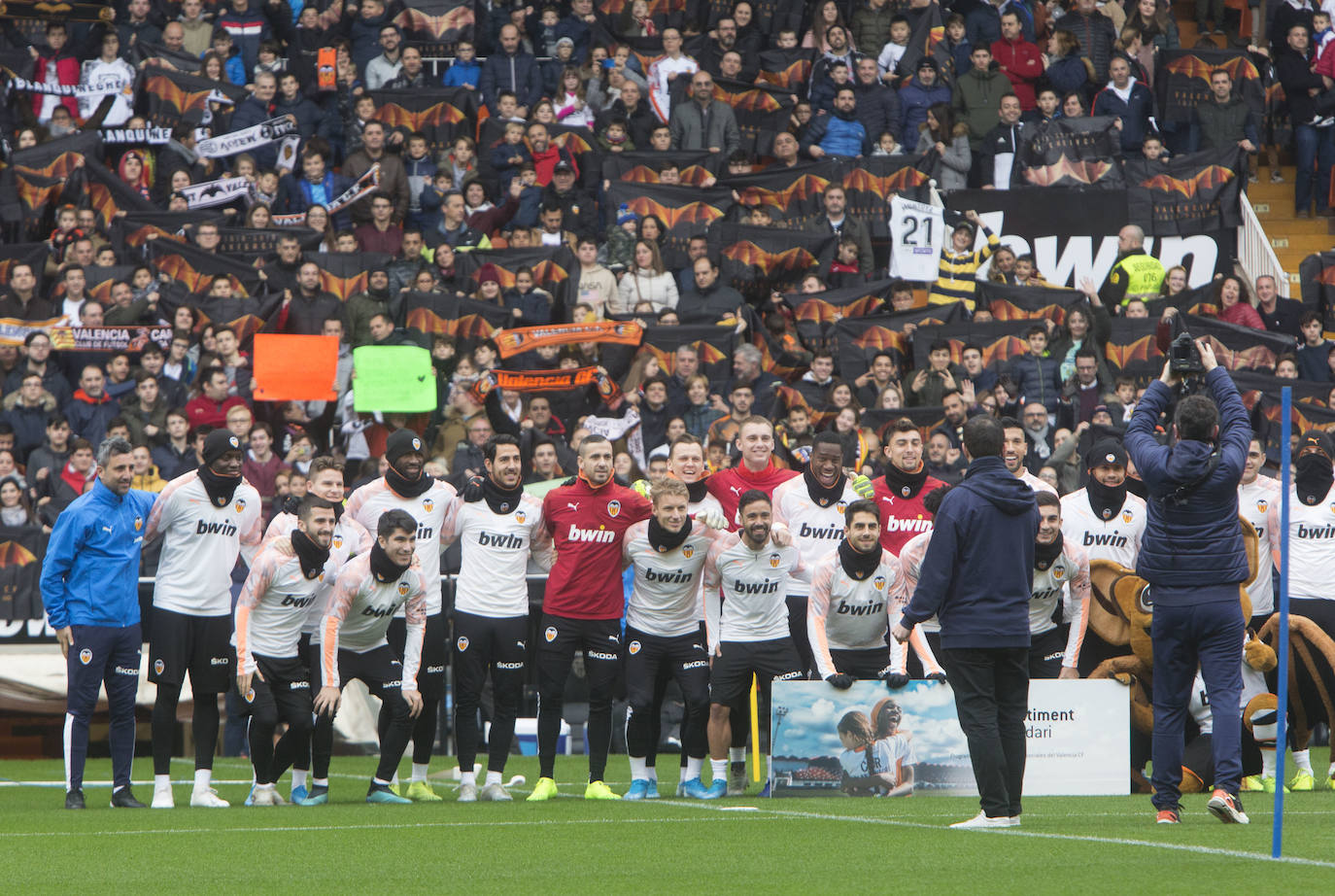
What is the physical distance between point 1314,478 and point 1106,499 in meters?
1.41

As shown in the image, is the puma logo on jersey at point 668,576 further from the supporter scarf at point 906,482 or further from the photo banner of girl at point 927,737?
the supporter scarf at point 906,482

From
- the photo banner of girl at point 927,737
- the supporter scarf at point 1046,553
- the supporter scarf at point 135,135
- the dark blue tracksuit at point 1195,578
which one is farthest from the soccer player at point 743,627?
the supporter scarf at point 135,135

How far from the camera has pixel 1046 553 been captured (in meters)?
11.2

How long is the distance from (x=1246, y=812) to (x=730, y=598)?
348 centimetres

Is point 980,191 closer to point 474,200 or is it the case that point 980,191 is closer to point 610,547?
point 474,200

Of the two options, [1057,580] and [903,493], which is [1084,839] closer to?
[1057,580]

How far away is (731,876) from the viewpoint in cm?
730

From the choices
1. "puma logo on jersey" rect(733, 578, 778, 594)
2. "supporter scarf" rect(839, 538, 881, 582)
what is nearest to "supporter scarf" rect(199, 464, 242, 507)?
"puma logo on jersey" rect(733, 578, 778, 594)

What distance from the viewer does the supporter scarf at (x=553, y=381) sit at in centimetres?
1767

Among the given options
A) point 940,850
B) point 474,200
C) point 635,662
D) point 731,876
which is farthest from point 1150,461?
point 474,200

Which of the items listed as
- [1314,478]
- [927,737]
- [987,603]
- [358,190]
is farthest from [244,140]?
[987,603]

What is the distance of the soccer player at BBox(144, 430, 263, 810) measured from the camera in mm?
11453

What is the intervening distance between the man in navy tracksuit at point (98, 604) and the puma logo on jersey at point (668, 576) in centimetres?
334

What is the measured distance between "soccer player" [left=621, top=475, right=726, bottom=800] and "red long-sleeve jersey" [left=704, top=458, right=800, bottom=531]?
112 cm
